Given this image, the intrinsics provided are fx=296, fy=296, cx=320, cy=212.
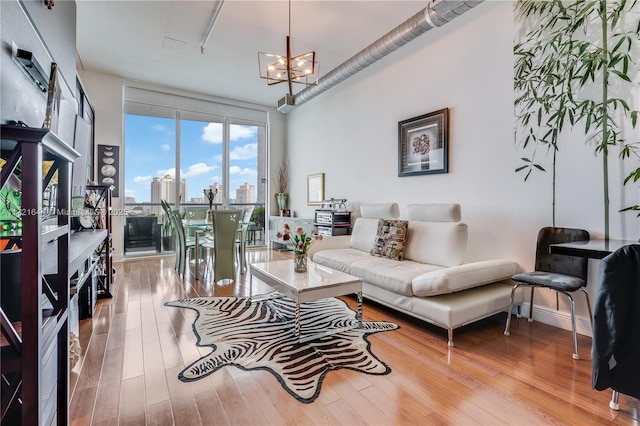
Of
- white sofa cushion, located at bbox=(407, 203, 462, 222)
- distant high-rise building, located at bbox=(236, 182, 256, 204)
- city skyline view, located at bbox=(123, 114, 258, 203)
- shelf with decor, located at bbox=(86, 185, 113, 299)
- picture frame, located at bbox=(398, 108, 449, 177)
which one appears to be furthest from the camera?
distant high-rise building, located at bbox=(236, 182, 256, 204)

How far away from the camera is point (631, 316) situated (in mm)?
1488

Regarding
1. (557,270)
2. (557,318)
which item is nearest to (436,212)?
(557,270)

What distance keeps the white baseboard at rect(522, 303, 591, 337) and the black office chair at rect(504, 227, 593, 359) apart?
2.0 inches

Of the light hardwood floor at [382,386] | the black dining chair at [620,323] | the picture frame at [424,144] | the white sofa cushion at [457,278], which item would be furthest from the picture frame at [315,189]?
the black dining chair at [620,323]

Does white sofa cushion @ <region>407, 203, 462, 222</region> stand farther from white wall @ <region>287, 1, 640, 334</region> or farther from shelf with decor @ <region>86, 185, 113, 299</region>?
shelf with decor @ <region>86, 185, 113, 299</region>

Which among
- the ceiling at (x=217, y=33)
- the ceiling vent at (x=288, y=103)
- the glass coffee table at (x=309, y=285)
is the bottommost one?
the glass coffee table at (x=309, y=285)

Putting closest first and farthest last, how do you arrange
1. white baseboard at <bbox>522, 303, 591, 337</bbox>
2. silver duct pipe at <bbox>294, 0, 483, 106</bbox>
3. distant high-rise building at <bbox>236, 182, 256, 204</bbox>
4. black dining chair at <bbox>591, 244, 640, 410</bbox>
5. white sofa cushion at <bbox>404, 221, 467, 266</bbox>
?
black dining chair at <bbox>591, 244, 640, 410</bbox> < white baseboard at <bbox>522, 303, 591, 337</bbox> < silver duct pipe at <bbox>294, 0, 483, 106</bbox> < white sofa cushion at <bbox>404, 221, 467, 266</bbox> < distant high-rise building at <bbox>236, 182, 256, 204</bbox>

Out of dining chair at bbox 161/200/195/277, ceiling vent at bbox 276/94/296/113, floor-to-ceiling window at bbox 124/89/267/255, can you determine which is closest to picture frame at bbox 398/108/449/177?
ceiling vent at bbox 276/94/296/113

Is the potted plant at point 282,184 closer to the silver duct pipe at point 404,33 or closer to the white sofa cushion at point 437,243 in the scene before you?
the silver duct pipe at point 404,33

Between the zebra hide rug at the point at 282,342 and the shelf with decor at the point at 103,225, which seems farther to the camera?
the shelf with decor at the point at 103,225

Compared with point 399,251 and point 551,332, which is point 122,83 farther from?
point 551,332

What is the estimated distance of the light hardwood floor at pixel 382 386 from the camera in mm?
1523

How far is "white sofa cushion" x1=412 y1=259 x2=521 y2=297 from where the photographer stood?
7.73 ft

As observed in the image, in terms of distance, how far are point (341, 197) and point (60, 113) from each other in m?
3.99
